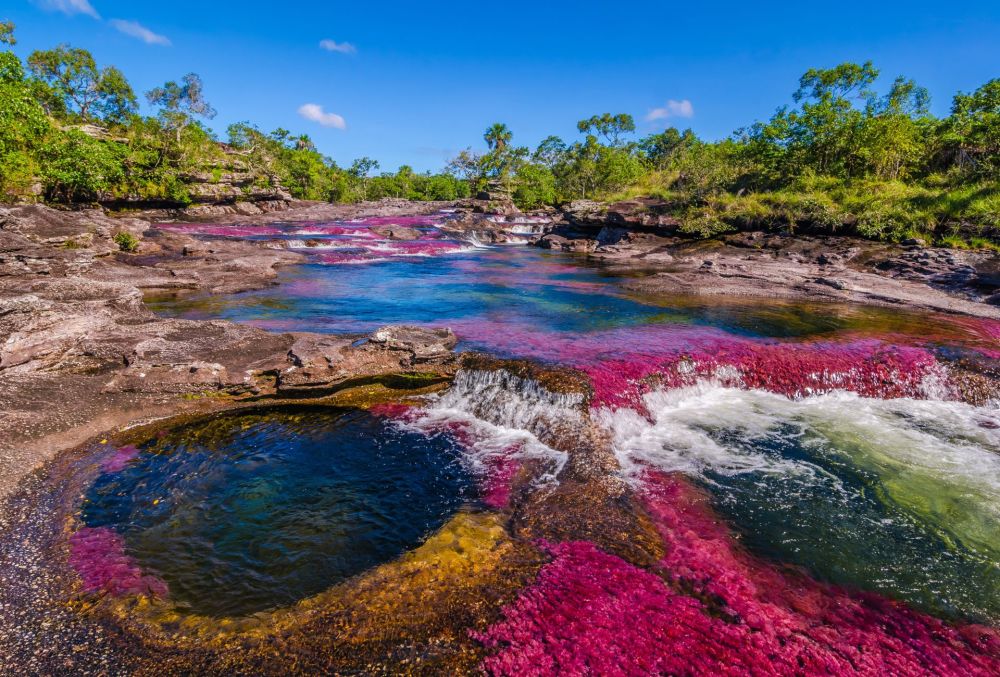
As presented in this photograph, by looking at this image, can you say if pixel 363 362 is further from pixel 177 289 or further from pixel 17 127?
pixel 17 127

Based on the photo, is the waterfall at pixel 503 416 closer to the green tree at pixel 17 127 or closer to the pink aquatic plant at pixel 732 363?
the pink aquatic plant at pixel 732 363

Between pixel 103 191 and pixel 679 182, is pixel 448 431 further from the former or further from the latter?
pixel 103 191

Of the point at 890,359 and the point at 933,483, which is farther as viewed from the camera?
the point at 890,359

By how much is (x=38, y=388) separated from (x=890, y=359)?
2075 centimetres

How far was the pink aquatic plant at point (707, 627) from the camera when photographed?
14.2ft

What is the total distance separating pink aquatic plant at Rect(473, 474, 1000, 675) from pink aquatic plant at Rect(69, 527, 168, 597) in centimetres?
394

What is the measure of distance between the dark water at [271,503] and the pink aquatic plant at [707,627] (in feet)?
7.49

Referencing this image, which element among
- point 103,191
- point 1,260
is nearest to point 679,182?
point 1,260

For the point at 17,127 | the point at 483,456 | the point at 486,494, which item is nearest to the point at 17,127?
the point at 17,127

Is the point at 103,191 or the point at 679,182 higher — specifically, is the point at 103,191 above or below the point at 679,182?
below

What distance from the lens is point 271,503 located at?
7.00 metres

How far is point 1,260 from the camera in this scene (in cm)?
1639

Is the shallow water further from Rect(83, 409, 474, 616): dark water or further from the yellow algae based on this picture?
the yellow algae

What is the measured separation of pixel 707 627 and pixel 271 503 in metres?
6.24
